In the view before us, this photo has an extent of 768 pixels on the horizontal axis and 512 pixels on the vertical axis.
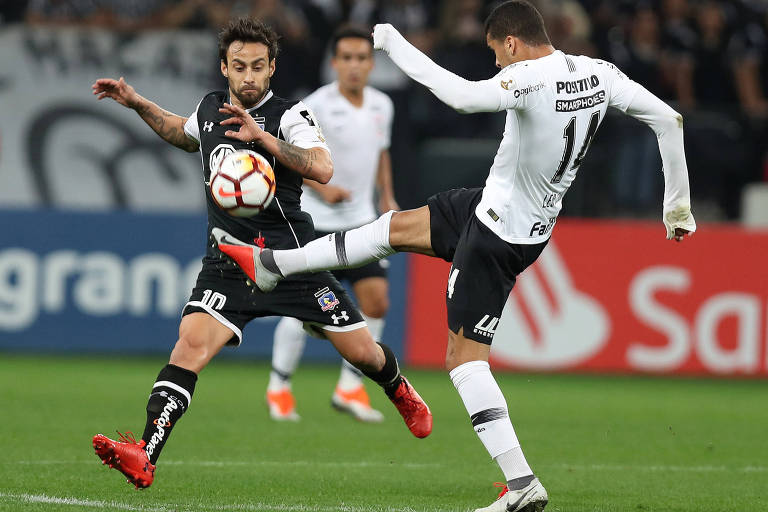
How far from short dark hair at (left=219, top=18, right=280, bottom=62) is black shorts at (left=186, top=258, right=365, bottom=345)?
3.58 ft

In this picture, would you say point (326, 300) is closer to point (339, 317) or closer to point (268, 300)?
point (339, 317)

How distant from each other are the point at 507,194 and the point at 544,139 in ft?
1.02

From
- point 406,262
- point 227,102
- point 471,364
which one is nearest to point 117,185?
point 406,262

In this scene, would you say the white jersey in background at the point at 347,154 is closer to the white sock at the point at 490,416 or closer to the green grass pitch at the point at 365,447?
the green grass pitch at the point at 365,447

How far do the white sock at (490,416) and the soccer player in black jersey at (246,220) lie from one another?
969 millimetres

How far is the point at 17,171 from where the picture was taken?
14789 millimetres

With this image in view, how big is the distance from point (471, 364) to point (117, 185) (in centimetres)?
979

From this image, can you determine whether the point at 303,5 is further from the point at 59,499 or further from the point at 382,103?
the point at 59,499

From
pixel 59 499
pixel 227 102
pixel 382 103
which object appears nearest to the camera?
pixel 59 499

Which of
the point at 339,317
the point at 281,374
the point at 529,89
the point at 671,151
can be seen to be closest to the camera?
the point at 529,89

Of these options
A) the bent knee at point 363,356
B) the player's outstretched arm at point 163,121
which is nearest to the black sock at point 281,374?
the bent knee at point 363,356

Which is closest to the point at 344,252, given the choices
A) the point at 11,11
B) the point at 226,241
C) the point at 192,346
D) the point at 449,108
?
the point at 226,241

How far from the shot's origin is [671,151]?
21.0ft

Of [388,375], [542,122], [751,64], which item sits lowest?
[388,375]
